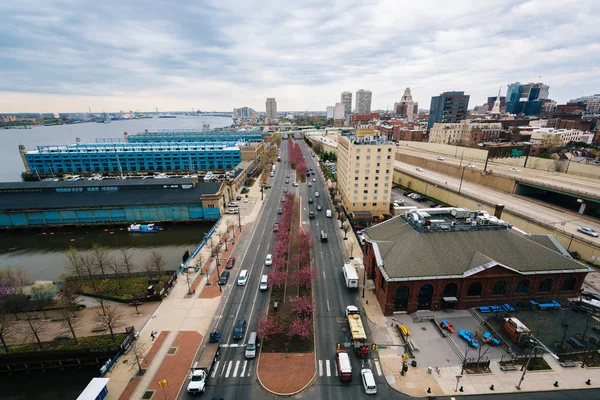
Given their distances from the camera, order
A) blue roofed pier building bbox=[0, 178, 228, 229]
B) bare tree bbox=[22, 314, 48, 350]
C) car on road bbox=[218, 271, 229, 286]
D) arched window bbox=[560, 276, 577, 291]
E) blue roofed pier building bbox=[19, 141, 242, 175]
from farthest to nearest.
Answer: blue roofed pier building bbox=[19, 141, 242, 175] → blue roofed pier building bbox=[0, 178, 228, 229] → car on road bbox=[218, 271, 229, 286] → arched window bbox=[560, 276, 577, 291] → bare tree bbox=[22, 314, 48, 350]

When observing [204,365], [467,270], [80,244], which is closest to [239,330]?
[204,365]

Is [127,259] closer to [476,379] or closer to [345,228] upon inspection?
[345,228]

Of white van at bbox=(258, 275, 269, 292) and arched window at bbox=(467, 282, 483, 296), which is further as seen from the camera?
white van at bbox=(258, 275, 269, 292)

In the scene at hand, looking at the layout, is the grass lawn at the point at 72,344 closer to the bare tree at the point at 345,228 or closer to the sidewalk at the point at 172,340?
the sidewalk at the point at 172,340

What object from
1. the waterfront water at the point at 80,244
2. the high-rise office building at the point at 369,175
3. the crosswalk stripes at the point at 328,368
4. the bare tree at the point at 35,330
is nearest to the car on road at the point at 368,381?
the crosswalk stripes at the point at 328,368

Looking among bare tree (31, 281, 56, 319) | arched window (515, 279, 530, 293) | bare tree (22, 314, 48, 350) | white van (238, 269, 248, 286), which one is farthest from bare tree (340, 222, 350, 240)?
bare tree (31, 281, 56, 319)

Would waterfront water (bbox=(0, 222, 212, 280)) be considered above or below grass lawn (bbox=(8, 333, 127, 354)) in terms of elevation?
below

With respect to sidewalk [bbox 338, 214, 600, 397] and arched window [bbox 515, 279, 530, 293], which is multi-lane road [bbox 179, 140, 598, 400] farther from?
arched window [bbox 515, 279, 530, 293]
